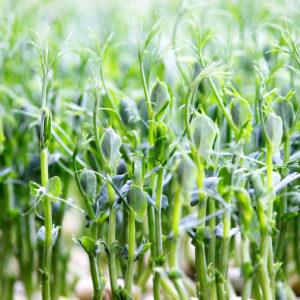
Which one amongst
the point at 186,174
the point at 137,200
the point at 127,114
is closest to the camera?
the point at 186,174

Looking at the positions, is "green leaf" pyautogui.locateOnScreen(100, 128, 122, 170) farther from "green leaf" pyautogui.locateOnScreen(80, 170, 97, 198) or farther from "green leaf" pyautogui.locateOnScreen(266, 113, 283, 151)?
"green leaf" pyautogui.locateOnScreen(266, 113, 283, 151)

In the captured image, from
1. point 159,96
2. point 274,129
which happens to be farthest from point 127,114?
point 274,129

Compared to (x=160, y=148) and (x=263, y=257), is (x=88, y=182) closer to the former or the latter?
(x=160, y=148)

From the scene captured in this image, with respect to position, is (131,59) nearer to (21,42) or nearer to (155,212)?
(21,42)

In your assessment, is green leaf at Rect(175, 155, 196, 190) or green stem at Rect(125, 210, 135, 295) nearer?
green leaf at Rect(175, 155, 196, 190)

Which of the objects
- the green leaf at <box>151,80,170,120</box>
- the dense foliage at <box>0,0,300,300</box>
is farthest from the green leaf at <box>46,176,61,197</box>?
the green leaf at <box>151,80,170,120</box>

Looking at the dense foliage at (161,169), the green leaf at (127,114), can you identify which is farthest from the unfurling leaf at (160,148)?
the green leaf at (127,114)
